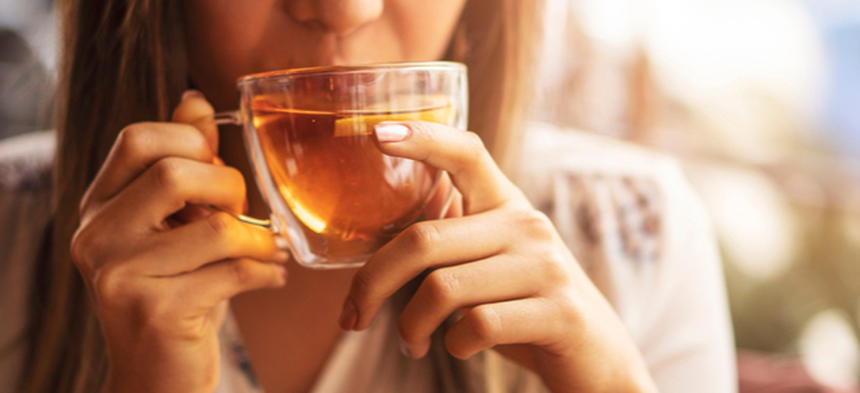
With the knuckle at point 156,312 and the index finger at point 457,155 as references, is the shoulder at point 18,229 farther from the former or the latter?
the index finger at point 457,155

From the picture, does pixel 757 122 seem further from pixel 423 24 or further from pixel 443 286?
pixel 443 286

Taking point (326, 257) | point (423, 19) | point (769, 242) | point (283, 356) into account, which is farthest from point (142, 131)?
point (769, 242)

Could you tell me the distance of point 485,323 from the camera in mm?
602

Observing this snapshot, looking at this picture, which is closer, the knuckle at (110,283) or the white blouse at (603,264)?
the knuckle at (110,283)

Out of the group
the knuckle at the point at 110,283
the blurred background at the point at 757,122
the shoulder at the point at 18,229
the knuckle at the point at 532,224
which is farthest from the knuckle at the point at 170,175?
the blurred background at the point at 757,122

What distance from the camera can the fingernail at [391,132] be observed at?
55cm

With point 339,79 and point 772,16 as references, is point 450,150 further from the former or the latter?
point 772,16

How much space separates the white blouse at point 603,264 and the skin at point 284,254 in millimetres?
253

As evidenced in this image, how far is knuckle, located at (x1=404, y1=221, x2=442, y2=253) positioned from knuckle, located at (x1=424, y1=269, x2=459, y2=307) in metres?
0.03

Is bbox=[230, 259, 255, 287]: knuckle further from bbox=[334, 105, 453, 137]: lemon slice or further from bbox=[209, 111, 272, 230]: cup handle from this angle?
bbox=[334, 105, 453, 137]: lemon slice

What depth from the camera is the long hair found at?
886 mm

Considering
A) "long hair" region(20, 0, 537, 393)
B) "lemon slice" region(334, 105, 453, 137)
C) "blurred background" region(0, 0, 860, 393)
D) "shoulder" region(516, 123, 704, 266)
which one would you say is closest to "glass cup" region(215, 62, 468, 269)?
"lemon slice" region(334, 105, 453, 137)

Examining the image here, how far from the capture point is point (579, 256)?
46.2 inches

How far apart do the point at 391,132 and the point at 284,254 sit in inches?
11.3
